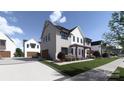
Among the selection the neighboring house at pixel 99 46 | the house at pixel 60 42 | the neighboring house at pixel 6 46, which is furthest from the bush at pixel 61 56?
the neighboring house at pixel 6 46

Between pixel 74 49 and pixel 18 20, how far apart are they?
5.53 m

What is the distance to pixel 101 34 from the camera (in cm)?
1277

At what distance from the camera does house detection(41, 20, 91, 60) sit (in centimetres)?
1478

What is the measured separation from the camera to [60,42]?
15297 mm

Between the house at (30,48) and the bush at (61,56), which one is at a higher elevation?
the house at (30,48)

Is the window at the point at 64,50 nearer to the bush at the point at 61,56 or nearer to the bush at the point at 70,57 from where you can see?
the bush at the point at 61,56

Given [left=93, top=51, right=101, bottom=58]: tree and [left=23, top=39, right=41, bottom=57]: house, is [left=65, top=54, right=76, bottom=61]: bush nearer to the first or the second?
[left=23, top=39, right=41, bottom=57]: house

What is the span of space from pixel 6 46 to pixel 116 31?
52.4 ft

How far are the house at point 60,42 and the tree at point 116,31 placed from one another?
265cm

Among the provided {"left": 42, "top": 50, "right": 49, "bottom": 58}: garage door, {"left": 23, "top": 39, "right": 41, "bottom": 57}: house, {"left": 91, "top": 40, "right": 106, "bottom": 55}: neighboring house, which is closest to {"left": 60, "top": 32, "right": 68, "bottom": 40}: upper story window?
{"left": 42, "top": 50, "right": 49, "bottom": 58}: garage door

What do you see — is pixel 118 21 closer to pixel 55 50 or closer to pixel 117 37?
pixel 117 37

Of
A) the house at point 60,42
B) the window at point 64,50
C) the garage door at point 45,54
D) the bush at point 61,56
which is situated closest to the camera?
the house at point 60,42

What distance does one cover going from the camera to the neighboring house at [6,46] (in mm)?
19359
